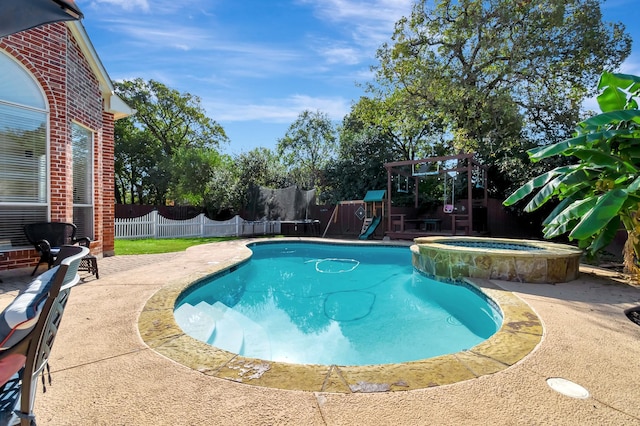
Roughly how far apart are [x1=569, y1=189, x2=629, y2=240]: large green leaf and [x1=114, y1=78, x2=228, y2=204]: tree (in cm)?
2076

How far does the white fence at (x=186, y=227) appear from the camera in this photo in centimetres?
1220

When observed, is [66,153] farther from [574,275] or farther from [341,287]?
[574,275]

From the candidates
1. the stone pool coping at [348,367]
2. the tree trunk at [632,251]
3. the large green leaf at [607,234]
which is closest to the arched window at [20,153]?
the stone pool coping at [348,367]

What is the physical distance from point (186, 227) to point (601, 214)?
13464 millimetres

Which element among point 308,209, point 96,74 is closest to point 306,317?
point 96,74

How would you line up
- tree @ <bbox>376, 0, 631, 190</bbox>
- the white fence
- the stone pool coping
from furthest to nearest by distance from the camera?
the white fence → tree @ <bbox>376, 0, 631, 190</bbox> → the stone pool coping

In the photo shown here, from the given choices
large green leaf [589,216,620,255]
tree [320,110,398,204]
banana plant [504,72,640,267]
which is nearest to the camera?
banana plant [504,72,640,267]

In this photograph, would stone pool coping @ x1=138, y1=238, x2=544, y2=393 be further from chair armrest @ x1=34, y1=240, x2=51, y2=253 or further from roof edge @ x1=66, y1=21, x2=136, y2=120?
roof edge @ x1=66, y1=21, x2=136, y2=120

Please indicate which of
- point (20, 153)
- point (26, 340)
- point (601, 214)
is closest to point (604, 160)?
point (601, 214)

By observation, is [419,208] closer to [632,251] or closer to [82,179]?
[632,251]

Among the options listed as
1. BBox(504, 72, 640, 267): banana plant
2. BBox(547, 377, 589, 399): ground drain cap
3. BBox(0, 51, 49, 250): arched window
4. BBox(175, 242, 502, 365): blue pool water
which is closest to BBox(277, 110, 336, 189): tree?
BBox(175, 242, 502, 365): blue pool water

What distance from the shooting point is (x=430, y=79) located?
12.8m

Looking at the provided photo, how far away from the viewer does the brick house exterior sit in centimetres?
513

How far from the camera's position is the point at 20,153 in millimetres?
5316
